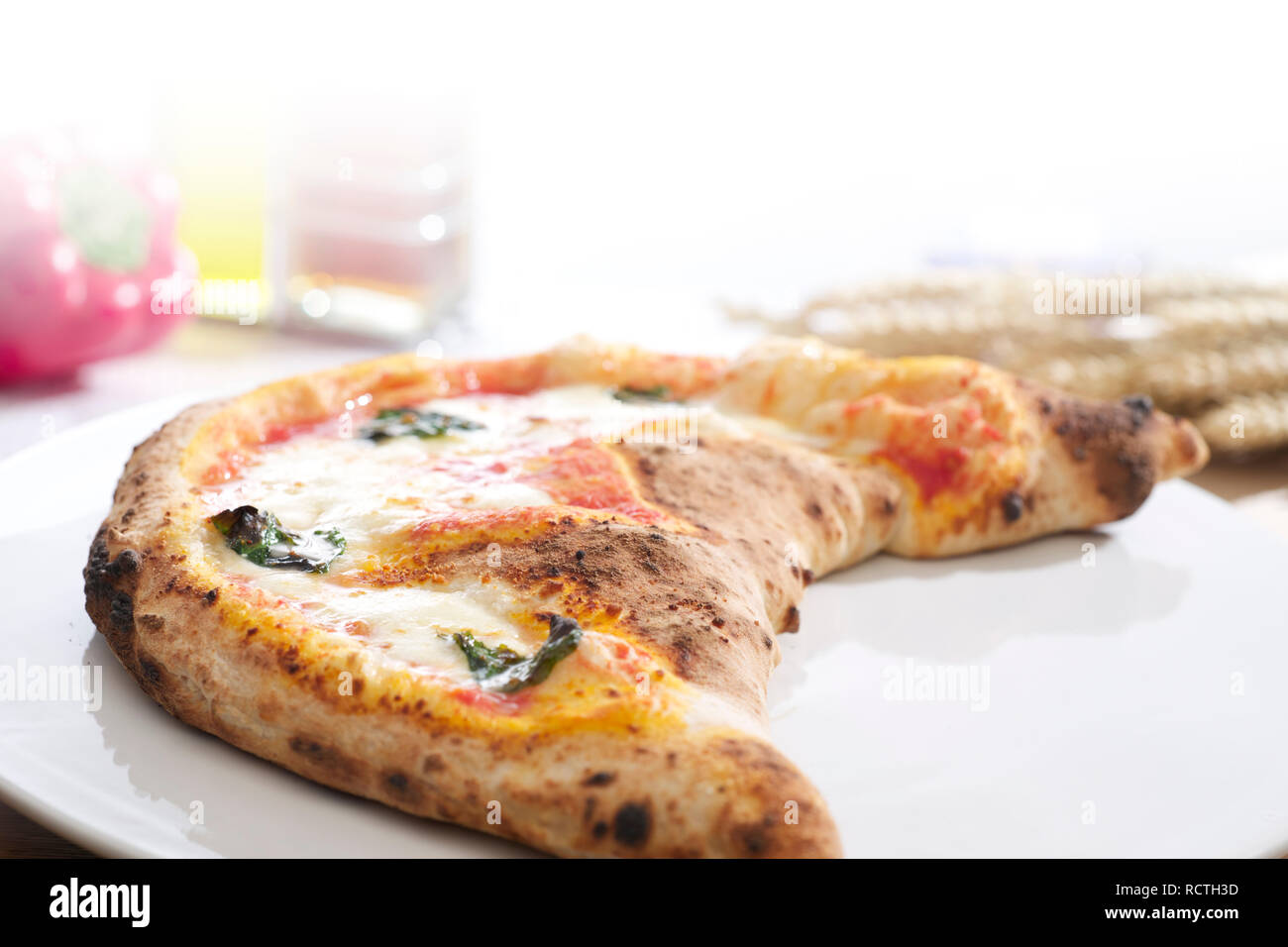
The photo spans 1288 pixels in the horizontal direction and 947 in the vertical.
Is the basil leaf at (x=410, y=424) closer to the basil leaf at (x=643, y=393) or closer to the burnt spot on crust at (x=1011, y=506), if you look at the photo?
the basil leaf at (x=643, y=393)

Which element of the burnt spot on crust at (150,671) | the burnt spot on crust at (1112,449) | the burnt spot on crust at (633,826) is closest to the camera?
the burnt spot on crust at (633,826)

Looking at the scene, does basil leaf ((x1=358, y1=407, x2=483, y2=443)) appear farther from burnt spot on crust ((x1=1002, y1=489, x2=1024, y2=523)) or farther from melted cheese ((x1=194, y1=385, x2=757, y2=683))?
burnt spot on crust ((x1=1002, y1=489, x2=1024, y2=523))

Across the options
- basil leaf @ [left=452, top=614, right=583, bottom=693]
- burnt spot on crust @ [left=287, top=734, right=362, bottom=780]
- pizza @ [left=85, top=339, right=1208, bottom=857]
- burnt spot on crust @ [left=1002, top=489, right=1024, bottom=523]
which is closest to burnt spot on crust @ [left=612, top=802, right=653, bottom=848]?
pizza @ [left=85, top=339, right=1208, bottom=857]

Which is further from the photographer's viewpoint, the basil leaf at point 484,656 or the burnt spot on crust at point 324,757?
the basil leaf at point 484,656

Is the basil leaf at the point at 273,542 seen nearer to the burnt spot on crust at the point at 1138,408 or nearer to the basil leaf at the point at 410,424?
the basil leaf at the point at 410,424

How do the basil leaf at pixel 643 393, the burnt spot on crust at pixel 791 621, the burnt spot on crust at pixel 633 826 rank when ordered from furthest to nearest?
the basil leaf at pixel 643 393 < the burnt spot on crust at pixel 791 621 < the burnt spot on crust at pixel 633 826

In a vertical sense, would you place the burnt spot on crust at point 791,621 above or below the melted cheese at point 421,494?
below

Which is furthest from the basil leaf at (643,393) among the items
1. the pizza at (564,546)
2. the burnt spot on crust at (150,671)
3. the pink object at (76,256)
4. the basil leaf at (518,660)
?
the pink object at (76,256)

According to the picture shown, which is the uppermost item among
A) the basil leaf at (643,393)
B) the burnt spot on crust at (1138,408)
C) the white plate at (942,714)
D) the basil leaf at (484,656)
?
the basil leaf at (643,393)
